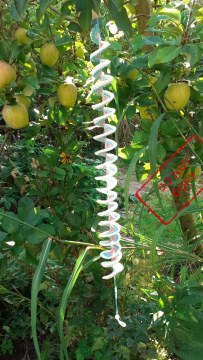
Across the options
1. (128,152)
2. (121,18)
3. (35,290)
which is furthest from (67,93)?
(35,290)

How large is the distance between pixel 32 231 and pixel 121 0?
0.48 metres

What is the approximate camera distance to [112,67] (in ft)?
2.46

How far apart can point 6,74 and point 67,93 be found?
19cm

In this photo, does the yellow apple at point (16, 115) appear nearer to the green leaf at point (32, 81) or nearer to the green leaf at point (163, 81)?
the green leaf at point (32, 81)

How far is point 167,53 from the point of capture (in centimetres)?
67

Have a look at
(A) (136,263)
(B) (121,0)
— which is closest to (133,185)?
(A) (136,263)

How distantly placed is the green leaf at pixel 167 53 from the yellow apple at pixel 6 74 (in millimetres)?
360

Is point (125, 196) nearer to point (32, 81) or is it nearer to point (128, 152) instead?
point (128, 152)

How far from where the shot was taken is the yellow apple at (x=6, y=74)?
2.72ft

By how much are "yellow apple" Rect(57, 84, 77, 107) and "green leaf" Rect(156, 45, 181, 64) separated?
0.35m

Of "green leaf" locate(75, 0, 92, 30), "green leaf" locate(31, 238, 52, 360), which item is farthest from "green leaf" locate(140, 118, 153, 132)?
"green leaf" locate(31, 238, 52, 360)

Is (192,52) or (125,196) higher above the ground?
(192,52)

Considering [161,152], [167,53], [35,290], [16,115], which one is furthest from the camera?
[16,115]

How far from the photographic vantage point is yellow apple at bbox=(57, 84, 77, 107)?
38.5 inches
